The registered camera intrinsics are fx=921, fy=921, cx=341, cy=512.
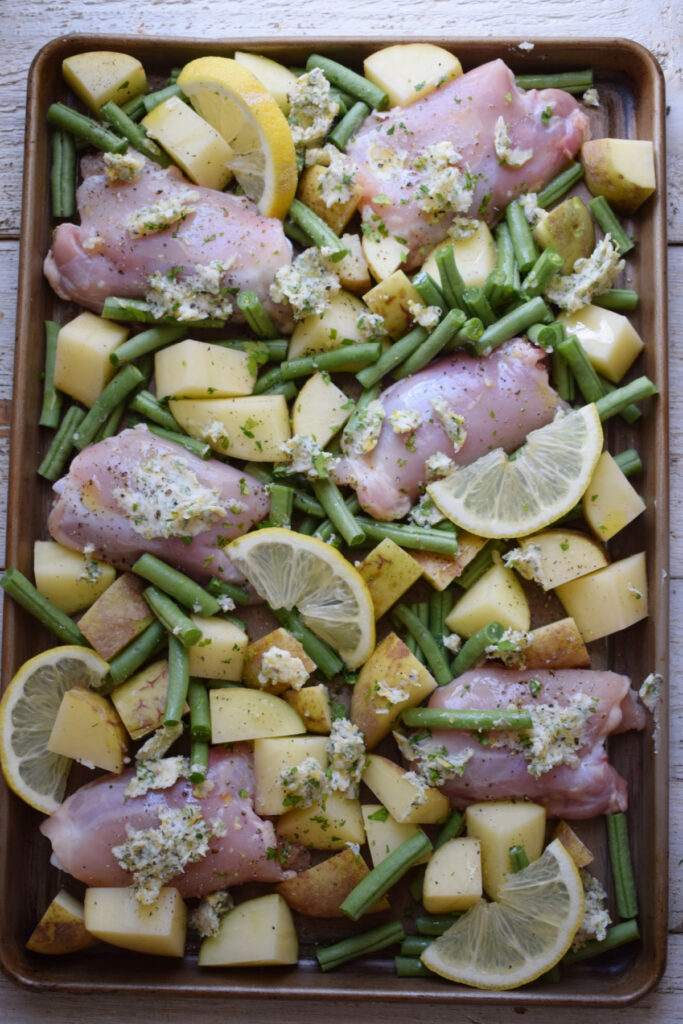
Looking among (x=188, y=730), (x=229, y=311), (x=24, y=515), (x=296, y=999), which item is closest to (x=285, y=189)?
(x=229, y=311)

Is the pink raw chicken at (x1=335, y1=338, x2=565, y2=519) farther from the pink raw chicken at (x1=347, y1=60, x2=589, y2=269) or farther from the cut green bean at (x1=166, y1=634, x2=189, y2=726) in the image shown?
the cut green bean at (x1=166, y1=634, x2=189, y2=726)

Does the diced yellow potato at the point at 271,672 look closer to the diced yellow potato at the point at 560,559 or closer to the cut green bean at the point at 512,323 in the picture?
the diced yellow potato at the point at 560,559

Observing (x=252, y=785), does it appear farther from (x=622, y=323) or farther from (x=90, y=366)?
(x=622, y=323)

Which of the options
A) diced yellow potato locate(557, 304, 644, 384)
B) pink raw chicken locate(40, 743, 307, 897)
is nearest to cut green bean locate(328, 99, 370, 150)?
diced yellow potato locate(557, 304, 644, 384)

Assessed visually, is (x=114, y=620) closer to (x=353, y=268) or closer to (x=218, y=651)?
(x=218, y=651)

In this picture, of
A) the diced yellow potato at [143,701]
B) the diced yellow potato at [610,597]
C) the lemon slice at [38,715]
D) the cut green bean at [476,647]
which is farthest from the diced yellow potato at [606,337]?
the lemon slice at [38,715]

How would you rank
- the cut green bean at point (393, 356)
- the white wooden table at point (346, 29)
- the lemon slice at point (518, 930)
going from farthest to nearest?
the white wooden table at point (346, 29)
the cut green bean at point (393, 356)
the lemon slice at point (518, 930)

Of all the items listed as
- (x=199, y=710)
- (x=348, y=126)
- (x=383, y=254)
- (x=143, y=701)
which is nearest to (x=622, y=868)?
(x=199, y=710)
